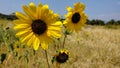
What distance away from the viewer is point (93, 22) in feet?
109

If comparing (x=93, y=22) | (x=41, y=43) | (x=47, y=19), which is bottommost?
(x=93, y=22)

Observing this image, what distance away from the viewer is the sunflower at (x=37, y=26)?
223 centimetres

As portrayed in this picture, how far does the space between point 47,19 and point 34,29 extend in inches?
5.0

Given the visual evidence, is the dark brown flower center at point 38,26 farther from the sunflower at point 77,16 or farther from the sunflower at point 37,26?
the sunflower at point 77,16

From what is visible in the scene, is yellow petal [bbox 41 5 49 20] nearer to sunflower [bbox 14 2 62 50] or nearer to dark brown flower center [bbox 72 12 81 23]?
sunflower [bbox 14 2 62 50]

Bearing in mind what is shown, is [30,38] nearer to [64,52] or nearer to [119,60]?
[64,52]

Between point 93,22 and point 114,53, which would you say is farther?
point 93,22

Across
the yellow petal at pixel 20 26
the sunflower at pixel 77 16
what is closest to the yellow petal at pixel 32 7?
the yellow petal at pixel 20 26

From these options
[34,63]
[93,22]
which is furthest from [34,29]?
[93,22]

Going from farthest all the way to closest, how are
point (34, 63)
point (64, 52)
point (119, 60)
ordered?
point (119, 60), point (34, 63), point (64, 52)

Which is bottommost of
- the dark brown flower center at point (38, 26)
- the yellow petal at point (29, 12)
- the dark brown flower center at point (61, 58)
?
the dark brown flower center at point (61, 58)

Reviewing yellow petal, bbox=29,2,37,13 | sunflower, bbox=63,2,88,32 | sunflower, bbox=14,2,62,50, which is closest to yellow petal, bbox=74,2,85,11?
sunflower, bbox=63,2,88,32

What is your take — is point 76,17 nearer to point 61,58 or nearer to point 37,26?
point 61,58

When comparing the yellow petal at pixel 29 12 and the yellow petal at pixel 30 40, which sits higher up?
the yellow petal at pixel 29 12
